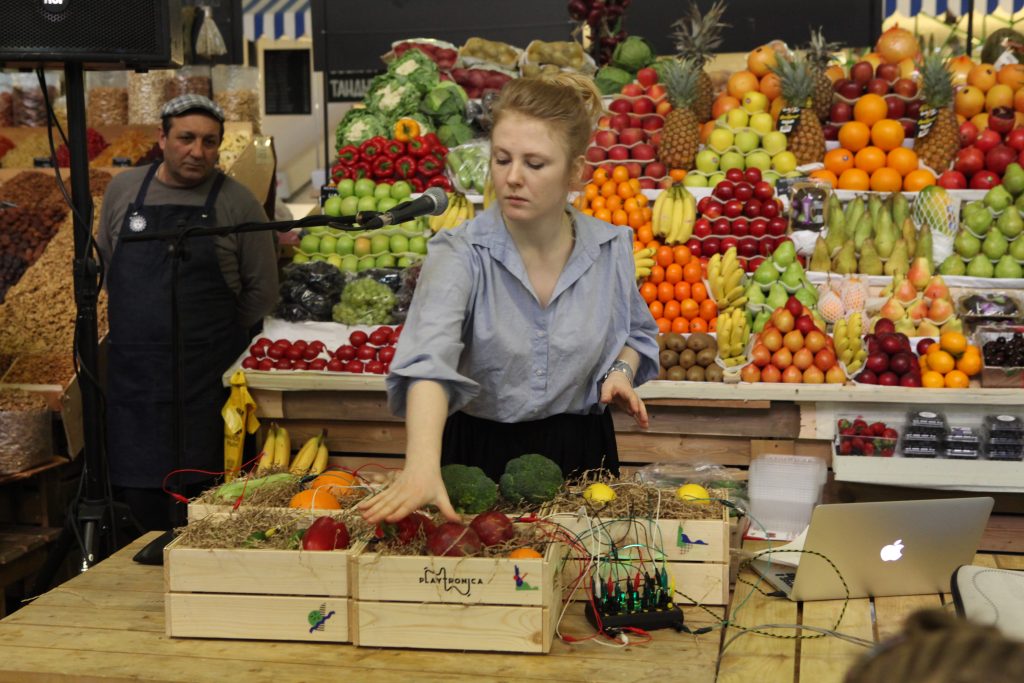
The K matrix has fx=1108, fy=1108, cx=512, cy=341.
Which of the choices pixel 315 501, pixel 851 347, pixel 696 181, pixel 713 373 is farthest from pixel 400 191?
pixel 315 501

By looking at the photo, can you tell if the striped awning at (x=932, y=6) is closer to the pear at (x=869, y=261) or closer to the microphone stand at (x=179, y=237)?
the pear at (x=869, y=261)

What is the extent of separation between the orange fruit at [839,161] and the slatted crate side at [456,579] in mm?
4071

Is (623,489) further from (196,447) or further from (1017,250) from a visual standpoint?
(1017,250)

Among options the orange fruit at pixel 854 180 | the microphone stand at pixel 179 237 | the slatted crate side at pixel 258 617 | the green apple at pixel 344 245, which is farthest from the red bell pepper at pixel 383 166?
the slatted crate side at pixel 258 617

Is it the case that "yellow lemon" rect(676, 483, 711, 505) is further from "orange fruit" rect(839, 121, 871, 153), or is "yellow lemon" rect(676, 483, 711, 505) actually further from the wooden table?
"orange fruit" rect(839, 121, 871, 153)

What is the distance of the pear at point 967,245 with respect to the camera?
4.95 m

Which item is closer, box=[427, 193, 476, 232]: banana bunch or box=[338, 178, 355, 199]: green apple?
box=[427, 193, 476, 232]: banana bunch

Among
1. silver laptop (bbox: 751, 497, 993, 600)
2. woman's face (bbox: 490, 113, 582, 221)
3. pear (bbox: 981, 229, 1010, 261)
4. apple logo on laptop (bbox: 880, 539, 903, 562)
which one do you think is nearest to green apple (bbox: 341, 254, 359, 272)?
pear (bbox: 981, 229, 1010, 261)

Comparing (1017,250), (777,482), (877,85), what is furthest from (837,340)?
(877,85)

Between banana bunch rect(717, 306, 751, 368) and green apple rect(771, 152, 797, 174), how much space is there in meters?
1.09

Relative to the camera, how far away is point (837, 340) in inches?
177

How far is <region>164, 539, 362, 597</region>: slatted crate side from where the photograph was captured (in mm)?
1838

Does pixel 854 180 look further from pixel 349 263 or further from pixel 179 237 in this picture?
pixel 179 237

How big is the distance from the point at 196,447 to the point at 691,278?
222 centimetres
